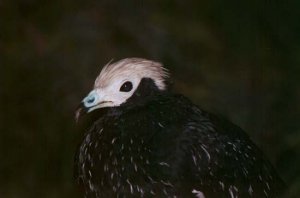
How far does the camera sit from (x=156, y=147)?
1.36m

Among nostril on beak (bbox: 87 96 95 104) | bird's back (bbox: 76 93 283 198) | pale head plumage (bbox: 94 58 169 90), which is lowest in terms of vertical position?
bird's back (bbox: 76 93 283 198)

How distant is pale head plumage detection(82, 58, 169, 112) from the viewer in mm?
1375

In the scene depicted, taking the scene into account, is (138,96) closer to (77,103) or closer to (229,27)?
(77,103)

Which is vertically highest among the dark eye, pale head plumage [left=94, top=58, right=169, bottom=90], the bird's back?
pale head plumage [left=94, top=58, right=169, bottom=90]

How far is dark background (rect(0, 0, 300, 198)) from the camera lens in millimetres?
1356

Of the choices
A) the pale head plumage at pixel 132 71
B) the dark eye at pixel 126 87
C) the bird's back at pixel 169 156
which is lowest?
the bird's back at pixel 169 156

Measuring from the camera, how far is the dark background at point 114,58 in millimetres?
1356

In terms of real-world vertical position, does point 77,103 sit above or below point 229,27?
below

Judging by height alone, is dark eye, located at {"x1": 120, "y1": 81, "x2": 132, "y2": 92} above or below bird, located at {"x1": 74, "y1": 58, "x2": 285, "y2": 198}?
above

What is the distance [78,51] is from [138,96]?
15 cm

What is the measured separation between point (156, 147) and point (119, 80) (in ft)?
0.49

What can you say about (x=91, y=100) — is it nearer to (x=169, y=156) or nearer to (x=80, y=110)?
(x=80, y=110)

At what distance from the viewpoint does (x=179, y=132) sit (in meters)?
1.37

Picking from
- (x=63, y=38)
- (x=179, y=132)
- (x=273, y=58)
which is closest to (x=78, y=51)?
(x=63, y=38)
